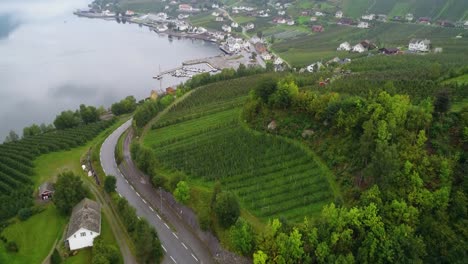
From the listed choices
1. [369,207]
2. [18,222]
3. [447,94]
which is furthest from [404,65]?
[18,222]

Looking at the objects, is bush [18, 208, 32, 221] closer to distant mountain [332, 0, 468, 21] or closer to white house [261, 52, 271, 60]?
white house [261, 52, 271, 60]

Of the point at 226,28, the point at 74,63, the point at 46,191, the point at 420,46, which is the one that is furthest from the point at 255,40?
the point at 46,191

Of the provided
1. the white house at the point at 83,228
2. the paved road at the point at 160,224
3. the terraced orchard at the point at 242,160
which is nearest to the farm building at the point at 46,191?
the paved road at the point at 160,224

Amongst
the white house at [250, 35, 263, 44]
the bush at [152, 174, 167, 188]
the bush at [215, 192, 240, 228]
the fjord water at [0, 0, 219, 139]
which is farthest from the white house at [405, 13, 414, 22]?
the bush at [215, 192, 240, 228]

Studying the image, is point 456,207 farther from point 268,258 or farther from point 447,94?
point 268,258

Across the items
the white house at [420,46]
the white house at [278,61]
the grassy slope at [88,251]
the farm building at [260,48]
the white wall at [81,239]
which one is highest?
the white house at [420,46]

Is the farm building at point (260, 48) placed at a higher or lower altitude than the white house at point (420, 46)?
lower

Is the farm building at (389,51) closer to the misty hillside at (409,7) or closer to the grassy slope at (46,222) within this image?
the misty hillside at (409,7)
